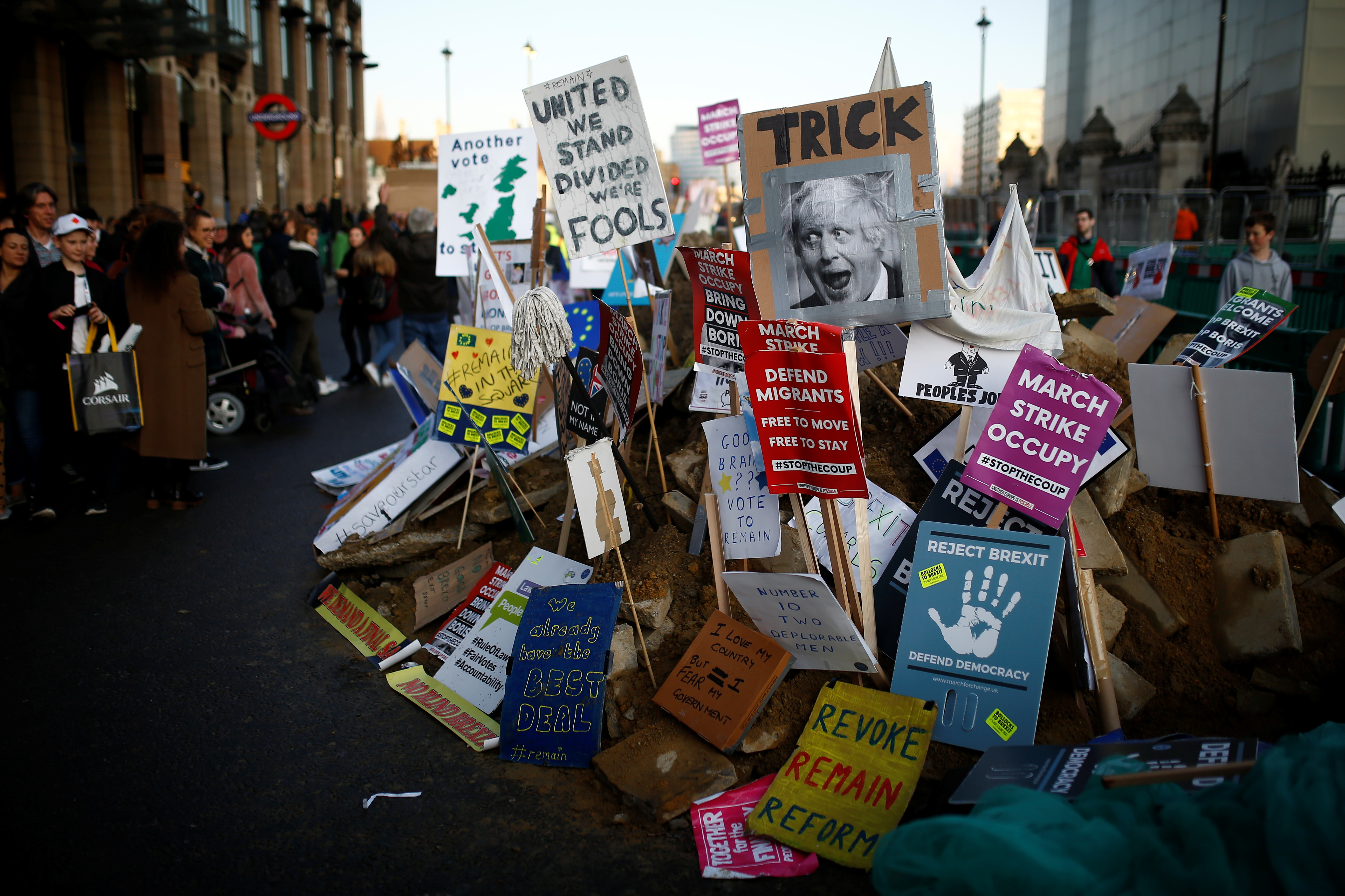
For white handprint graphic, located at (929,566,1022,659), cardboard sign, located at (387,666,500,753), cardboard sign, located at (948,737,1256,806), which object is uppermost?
white handprint graphic, located at (929,566,1022,659)

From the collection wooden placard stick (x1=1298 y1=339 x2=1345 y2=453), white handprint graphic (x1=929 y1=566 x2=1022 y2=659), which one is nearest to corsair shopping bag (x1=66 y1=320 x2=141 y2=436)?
white handprint graphic (x1=929 y1=566 x2=1022 y2=659)

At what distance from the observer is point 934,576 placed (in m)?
3.94

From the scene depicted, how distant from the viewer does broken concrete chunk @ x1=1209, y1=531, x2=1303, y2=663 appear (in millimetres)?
4195

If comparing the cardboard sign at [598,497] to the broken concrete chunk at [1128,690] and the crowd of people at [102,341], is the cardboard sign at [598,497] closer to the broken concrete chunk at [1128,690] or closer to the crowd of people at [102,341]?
the broken concrete chunk at [1128,690]

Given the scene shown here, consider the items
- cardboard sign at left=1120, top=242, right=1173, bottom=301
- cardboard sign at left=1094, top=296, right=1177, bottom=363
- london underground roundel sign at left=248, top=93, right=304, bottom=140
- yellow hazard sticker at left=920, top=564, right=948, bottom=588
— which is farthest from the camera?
london underground roundel sign at left=248, top=93, right=304, bottom=140

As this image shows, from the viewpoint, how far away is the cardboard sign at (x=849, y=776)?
3.30m

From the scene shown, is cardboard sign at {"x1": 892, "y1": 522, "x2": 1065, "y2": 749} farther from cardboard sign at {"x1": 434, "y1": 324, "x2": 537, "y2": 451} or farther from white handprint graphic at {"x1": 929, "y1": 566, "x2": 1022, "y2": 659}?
cardboard sign at {"x1": 434, "y1": 324, "x2": 537, "y2": 451}

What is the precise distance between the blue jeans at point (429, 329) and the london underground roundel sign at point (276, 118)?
15337 millimetres

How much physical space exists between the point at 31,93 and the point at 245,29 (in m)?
12.8

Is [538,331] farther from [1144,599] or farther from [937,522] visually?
[1144,599]

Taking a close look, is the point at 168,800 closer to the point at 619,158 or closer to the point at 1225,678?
the point at 619,158

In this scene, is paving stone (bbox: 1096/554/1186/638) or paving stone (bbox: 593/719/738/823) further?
paving stone (bbox: 1096/554/1186/638)

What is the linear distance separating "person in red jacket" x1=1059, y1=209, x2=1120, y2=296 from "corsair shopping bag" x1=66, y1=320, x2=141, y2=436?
8.94 metres

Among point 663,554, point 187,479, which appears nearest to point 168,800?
point 663,554
